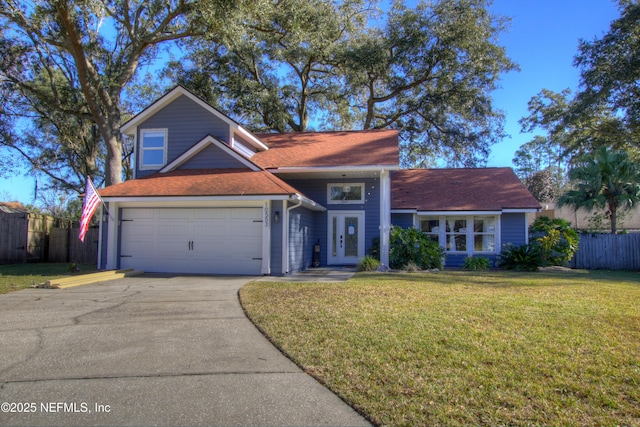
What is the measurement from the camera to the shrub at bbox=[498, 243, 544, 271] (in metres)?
16.4

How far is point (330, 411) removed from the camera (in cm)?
396

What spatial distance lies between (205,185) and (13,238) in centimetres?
1094

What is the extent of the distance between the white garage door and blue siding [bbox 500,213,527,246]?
1100 centimetres

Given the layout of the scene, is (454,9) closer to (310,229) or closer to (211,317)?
(310,229)

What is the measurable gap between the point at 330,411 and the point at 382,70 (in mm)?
22148

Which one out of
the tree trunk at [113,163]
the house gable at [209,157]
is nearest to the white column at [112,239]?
the house gable at [209,157]

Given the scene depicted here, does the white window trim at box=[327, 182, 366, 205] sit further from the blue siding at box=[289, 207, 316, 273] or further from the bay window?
the bay window

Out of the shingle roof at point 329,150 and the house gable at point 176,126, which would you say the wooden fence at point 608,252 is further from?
the house gable at point 176,126

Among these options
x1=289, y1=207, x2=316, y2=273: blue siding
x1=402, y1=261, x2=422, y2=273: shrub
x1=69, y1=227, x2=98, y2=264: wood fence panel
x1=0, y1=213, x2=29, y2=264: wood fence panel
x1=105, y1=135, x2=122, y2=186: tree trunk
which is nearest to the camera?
x1=289, y1=207, x2=316, y2=273: blue siding

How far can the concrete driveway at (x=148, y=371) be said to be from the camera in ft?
12.8

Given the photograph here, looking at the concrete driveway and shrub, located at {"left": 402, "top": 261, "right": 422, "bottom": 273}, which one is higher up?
shrub, located at {"left": 402, "top": 261, "right": 422, "bottom": 273}

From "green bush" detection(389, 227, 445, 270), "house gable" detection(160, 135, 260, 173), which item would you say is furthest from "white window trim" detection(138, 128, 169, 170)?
"green bush" detection(389, 227, 445, 270)

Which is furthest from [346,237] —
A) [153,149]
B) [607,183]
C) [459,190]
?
[607,183]

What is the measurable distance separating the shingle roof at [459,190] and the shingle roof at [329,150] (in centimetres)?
266
